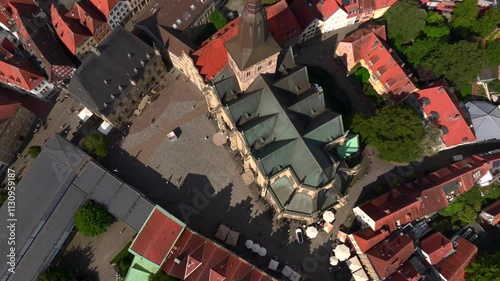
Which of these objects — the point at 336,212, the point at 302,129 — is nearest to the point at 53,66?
the point at 302,129

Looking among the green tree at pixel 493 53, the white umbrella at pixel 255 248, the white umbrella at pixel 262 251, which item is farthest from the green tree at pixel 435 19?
the white umbrella at pixel 255 248

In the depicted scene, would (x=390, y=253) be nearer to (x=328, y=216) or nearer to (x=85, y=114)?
(x=328, y=216)

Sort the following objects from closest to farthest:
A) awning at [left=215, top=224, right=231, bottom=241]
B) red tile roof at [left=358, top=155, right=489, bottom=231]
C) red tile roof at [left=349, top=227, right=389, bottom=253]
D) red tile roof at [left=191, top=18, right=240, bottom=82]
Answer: red tile roof at [left=349, top=227, right=389, bottom=253]
red tile roof at [left=358, top=155, right=489, bottom=231]
awning at [left=215, top=224, right=231, bottom=241]
red tile roof at [left=191, top=18, right=240, bottom=82]

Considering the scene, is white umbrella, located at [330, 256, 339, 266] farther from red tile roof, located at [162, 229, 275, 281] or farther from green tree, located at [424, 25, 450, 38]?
green tree, located at [424, 25, 450, 38]

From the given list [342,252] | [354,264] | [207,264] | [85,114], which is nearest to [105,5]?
[85,114]

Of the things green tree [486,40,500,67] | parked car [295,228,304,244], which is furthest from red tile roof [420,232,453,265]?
green tree [486,40,500,67]

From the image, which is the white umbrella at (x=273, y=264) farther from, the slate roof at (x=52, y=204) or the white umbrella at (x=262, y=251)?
the slate roof at (x=52, y=204)

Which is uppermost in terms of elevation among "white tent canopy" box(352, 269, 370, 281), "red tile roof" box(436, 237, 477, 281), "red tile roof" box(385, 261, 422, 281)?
"white tent canopy" box(352, 269, 370, 281)
